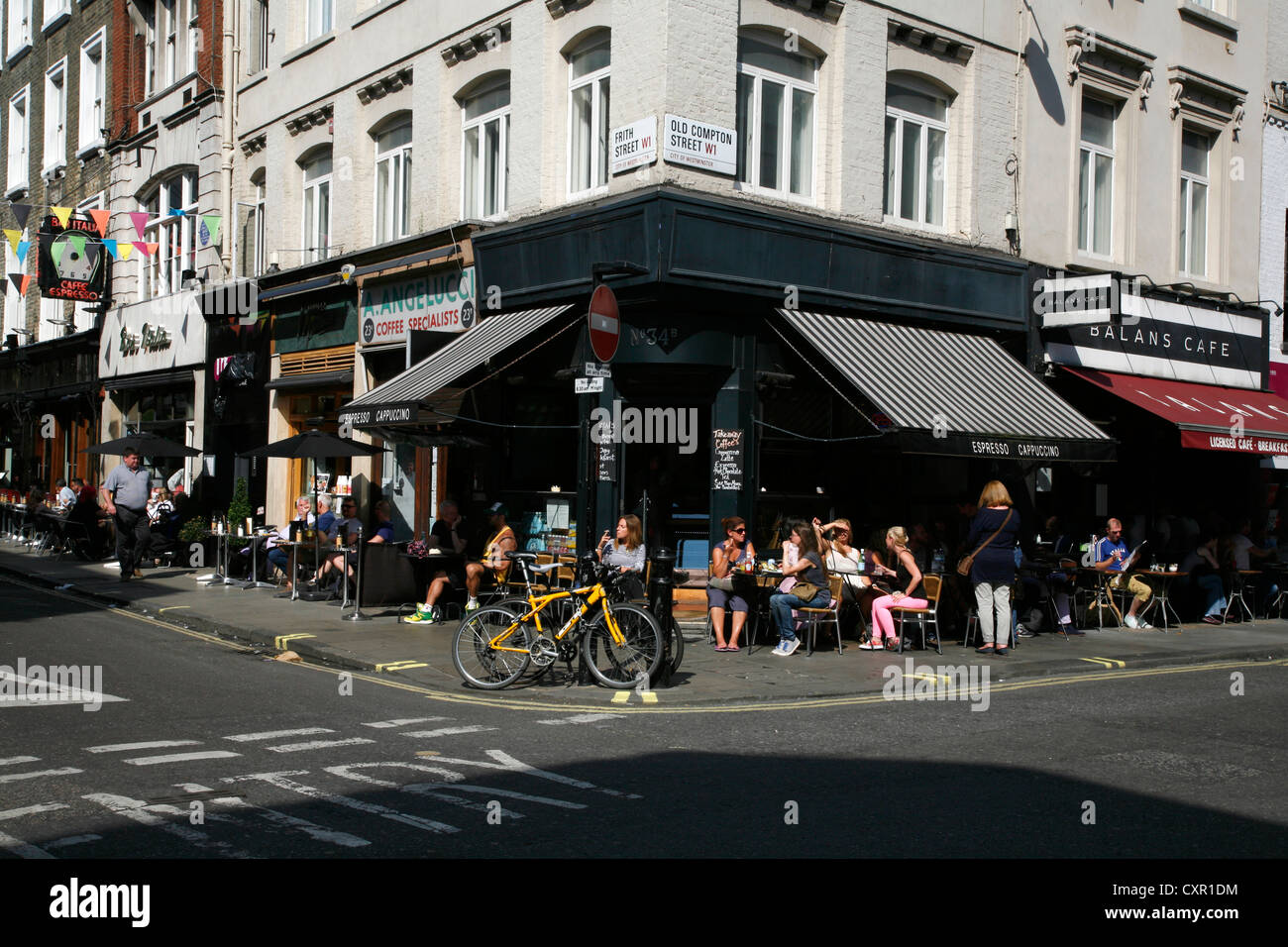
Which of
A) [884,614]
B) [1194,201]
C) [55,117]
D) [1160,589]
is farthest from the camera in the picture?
[55,117]

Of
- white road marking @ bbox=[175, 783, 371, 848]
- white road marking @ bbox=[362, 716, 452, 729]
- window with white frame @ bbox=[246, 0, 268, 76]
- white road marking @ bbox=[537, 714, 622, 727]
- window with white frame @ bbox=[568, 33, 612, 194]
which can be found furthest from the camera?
window with white frame @ bbox=[246, 0, 268, 76]

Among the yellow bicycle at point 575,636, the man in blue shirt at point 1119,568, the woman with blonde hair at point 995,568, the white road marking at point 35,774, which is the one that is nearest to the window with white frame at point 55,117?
the yellow bicycle at point 575,636

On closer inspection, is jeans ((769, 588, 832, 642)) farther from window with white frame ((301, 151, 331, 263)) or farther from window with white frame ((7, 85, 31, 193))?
window with white frame ((7, 85, 31, 193))

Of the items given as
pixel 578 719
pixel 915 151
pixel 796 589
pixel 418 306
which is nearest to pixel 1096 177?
pixel 915 151

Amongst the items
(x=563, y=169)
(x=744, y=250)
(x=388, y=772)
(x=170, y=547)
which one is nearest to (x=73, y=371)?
(x=170, y=547)

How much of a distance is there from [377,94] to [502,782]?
14375 millimetres

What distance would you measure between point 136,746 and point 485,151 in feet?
36.4

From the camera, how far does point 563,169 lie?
→ 15.0 m

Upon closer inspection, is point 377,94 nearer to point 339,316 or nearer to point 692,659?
point 339,316

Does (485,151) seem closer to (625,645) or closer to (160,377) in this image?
(625,645)

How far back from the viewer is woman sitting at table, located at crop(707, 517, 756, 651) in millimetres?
12773

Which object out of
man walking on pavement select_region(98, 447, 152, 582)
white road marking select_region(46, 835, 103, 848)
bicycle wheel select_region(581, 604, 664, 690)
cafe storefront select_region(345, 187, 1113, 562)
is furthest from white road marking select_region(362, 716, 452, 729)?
man walking on pavement select_region(98, 447, 152, 582)

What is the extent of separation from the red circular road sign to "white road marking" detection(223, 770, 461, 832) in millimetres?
5120

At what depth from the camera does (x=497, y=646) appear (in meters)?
10.2
